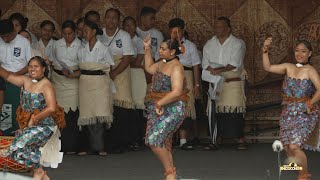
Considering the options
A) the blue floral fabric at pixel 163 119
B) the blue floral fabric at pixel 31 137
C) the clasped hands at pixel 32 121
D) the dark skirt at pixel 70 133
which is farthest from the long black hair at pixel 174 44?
the dark skirt at pixel 70 133

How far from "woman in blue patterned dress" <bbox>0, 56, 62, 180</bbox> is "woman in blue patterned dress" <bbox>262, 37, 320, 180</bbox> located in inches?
91.0

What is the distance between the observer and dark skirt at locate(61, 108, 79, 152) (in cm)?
1229

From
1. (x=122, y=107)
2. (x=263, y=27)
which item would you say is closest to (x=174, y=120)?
(x=122, y=107)

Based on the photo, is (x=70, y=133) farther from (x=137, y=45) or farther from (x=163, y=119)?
(x=163, y=119)

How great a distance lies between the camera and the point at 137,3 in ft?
43.2

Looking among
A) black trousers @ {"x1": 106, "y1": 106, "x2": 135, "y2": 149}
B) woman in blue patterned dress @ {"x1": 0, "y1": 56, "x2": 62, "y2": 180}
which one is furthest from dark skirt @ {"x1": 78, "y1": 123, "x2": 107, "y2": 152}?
woman in blue patterned dress @ {"x1": 0, "y1": 56, "x2": 62, "y2": 180}

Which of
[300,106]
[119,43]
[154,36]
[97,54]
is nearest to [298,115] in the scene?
[300,106]

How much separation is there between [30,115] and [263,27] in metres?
4.51

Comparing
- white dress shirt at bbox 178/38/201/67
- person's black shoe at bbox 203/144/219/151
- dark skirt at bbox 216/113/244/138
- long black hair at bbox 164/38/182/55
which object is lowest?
person's black shoe at bbox 203/144/219/151

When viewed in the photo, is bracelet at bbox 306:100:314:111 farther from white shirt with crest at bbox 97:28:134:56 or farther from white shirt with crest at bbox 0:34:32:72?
white shirt with crest at bbox 0:34:32:72

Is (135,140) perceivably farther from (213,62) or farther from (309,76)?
(309,76)

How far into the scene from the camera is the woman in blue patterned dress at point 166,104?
9.81m

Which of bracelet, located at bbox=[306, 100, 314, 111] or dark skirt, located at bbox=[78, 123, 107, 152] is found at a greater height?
bracelet, located at bbox=[306, 100, 314, 111]

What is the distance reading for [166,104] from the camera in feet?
32.3
